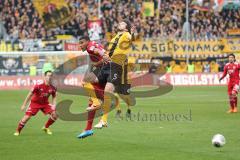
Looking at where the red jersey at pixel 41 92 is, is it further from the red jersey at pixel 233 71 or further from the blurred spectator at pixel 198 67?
the blurred spectator at pixel 198 67

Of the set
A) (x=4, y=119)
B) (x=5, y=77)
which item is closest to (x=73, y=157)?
(x=4, y=119)

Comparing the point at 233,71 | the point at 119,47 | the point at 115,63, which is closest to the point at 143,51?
the point at 233,71

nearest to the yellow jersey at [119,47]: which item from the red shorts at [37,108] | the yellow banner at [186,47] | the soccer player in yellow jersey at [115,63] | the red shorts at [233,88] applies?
the soccer player in yellow jersey at [115,63]

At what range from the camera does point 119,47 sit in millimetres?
19016

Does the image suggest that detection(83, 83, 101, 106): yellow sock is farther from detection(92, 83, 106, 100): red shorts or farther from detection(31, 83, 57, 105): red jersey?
detection(31, 83, 57, 105): red jersey

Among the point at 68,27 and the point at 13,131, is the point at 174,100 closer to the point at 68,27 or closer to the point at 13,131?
the point at 13,131

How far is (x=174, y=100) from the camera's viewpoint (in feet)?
97.6

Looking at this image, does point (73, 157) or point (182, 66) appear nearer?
point (73, 157)

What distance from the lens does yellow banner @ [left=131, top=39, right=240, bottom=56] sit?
147 feet

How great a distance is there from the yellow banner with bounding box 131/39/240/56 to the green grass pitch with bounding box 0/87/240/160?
19.6m

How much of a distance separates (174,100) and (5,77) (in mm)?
12515

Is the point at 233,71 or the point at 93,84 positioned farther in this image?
the point at 233,71

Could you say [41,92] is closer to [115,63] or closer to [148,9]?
[115,63]

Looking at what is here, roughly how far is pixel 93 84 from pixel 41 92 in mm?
1252
